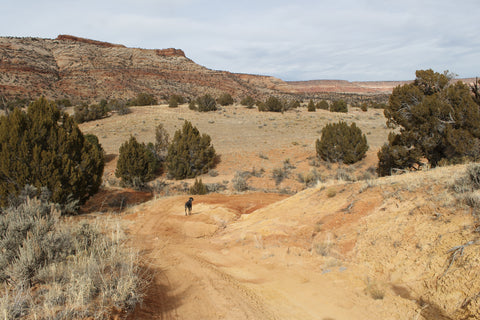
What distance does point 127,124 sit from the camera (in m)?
31.9

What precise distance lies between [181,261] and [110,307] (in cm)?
251

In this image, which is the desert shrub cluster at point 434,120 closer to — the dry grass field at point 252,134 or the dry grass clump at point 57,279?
the dry grass field at point 252,134

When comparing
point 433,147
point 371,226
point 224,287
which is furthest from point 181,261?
point 433,147

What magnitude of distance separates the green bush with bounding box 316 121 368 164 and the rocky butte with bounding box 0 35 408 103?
4038 centimetres

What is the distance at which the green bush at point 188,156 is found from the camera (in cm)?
1973

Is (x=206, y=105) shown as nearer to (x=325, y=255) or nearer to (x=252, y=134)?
(x=252, y=134)

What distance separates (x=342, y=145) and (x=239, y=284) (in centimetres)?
1745

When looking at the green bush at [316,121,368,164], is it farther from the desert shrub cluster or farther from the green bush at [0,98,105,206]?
the green bush at [0,98,105,206]

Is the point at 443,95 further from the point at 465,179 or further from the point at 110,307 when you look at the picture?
the point at 110,307

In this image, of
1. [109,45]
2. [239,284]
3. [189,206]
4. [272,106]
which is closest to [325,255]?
[239,284]

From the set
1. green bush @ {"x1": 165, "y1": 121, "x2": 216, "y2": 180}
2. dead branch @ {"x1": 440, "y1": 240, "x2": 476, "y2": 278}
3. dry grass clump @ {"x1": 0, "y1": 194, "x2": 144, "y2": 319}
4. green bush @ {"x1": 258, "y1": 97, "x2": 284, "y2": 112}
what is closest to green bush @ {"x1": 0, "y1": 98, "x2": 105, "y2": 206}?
dry grass clump @ {"x1": 0, "y1": 194, "x2": 144, "y2": 319}

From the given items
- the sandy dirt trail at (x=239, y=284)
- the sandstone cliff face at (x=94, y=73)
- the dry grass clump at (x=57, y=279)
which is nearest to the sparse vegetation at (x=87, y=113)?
the sandstone cliff face at (x=94, y=73)

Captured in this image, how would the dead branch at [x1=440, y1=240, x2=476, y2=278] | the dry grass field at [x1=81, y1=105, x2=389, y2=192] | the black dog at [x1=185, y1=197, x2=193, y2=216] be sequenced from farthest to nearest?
1. the dry grass field at [x1=81, y1=105, x2=389, y2=192]
2. the black dog at [x1=185, y1=197, x2=193, y2=216]
3. the dead branch at [x1=440, y1=240, x2=476, y2=278]

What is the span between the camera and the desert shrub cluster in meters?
11.5
